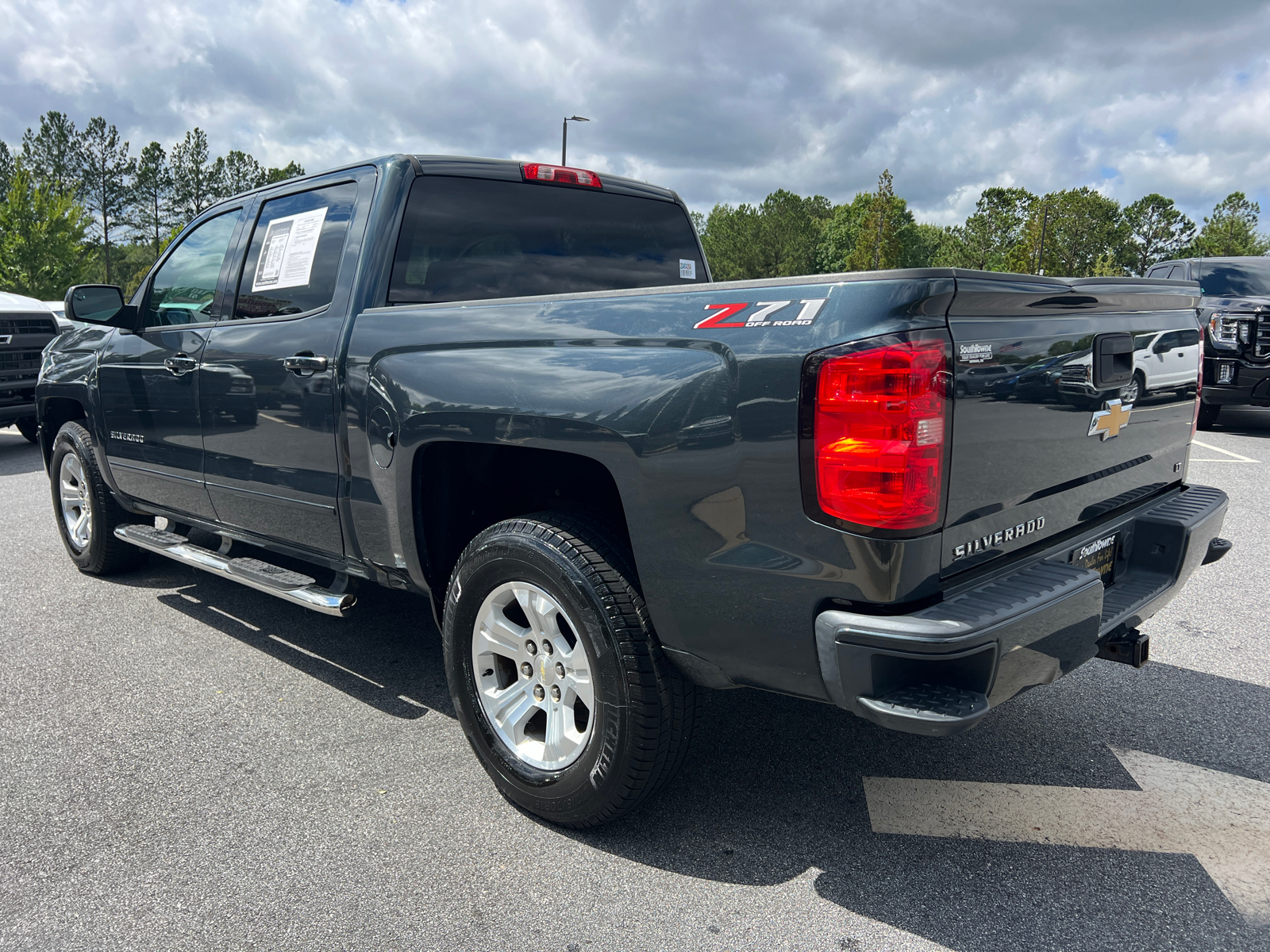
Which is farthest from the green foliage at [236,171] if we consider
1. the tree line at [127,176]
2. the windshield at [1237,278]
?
the windshield at [1237,278]

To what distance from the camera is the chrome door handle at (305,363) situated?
10.3 ft

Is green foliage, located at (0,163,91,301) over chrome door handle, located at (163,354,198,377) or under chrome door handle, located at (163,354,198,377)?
over

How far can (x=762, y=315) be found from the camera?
2.05 m

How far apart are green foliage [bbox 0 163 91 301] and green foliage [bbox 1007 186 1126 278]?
4956 cm

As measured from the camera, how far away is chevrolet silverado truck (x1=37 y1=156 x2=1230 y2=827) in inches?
77.3

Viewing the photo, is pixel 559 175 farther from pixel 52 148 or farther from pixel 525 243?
pixel 52 148

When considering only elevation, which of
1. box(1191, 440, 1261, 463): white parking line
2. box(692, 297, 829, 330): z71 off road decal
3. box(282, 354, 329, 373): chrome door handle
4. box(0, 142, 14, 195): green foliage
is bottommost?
box(1191, 440, 1261, 463): white parking line

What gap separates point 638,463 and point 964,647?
2.85ft

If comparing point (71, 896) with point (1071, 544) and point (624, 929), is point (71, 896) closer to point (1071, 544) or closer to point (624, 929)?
point (624, 929)

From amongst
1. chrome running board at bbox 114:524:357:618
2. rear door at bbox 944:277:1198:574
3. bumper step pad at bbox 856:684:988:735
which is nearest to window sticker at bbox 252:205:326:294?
chrome running board at bbox 114:524:357:618

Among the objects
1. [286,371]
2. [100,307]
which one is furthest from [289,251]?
[100,307]

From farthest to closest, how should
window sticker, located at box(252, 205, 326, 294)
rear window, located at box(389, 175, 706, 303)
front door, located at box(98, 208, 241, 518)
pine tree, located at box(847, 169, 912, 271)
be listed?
1. pine tree, located at box(847, 169, 912, 271)
2. front door, located at box(98, 208, 241, 518)
3. window sticker, located at box(252, 205, 326, 294)
4. rear window, located at box(389, 175, 706, 303)

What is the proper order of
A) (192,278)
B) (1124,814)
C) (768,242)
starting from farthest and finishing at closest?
1. (768,242)
2. (192,278)
3. (1124,814)

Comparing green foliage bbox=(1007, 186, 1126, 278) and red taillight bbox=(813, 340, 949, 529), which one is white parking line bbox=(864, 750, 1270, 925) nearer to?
red taillight bbox=(813, 340, 949, 529)
